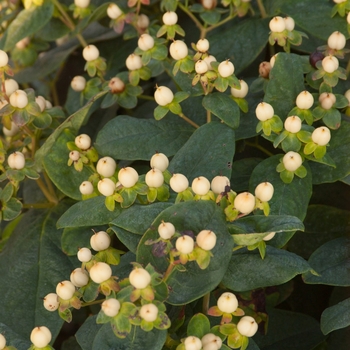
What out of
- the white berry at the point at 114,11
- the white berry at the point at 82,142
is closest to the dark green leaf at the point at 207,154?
the white berry at the point at 82,142

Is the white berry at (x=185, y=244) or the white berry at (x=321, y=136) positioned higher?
the white berry at (x=185, y=244)

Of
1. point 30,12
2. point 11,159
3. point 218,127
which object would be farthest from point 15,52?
point 218,127

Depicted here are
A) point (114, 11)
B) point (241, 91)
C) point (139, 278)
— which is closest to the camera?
point (139, 278)

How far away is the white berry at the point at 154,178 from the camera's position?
548 millimetres

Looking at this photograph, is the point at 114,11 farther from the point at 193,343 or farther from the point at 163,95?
the point at 193,343

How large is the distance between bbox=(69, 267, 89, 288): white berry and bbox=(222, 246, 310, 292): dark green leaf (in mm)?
125

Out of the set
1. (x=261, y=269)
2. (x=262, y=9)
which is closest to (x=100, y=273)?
(x=261, y=269)

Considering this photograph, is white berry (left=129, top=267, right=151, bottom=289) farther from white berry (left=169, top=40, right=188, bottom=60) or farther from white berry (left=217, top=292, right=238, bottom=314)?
white berry (left=169, top=40, right=188, bottom=60)

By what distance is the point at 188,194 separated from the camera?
0.53m

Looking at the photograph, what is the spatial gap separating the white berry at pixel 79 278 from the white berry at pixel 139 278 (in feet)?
0.32

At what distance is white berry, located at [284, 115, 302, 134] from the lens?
1.93 feet

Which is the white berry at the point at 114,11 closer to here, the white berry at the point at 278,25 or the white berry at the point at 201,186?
the white berry at the point at 278,25

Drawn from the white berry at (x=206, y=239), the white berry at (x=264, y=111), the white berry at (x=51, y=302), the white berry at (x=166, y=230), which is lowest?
the white berry at (x=51, y=302)

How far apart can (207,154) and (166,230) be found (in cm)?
16
